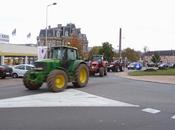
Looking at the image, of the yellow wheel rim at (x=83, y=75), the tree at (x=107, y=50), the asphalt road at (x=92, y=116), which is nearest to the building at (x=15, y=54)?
the tree at (x=107, y=50)

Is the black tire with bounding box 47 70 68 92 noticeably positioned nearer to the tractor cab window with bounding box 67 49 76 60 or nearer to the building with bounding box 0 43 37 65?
the tractor cab window with bounding box 67 49 76 60

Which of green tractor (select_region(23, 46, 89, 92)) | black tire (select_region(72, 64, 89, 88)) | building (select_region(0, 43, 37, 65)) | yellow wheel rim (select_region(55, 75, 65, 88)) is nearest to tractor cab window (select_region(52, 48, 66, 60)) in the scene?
green tractor (select_region(23, 46, 89, 92))

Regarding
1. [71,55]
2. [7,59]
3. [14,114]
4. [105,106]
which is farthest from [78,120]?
[7,59]

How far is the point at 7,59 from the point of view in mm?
72062

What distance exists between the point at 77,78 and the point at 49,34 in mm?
119835

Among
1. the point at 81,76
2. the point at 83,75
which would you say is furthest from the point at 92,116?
the point at 83,75

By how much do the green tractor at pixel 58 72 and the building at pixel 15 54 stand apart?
1631 inches

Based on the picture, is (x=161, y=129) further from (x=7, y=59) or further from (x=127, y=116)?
(x=7, y=59)

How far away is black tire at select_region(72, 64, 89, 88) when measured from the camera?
25.7 metres

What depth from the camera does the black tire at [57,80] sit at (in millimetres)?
22609

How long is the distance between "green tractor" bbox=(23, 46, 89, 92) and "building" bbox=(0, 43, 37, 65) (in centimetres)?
4143

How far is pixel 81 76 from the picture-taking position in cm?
2661

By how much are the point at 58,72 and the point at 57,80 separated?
0.45m

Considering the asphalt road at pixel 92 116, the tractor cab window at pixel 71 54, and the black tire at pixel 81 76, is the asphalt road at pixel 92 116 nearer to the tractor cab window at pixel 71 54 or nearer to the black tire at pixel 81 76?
the black tire at pixel 81 76
